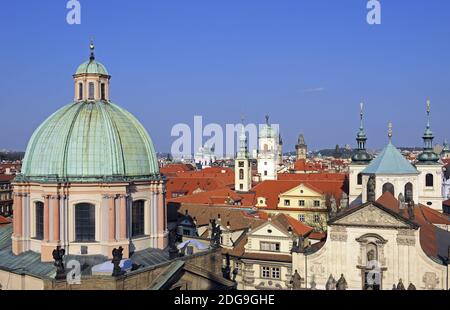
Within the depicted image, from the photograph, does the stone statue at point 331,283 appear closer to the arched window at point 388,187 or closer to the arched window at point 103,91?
the arched window at point 103,91

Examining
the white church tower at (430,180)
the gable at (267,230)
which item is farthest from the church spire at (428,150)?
the gable at (267,230)

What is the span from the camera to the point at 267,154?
109 metres

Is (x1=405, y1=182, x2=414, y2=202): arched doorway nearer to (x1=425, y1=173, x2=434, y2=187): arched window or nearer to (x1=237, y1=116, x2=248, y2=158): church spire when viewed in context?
(x1=425, y1=173, x2=434, y2=187): arched window

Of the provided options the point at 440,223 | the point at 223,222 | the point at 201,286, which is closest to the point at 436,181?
the point at 440,223

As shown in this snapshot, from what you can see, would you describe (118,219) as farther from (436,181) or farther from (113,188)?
(436,181)

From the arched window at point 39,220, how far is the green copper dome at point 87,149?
5.10 feet

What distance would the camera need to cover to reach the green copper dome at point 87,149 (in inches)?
1069

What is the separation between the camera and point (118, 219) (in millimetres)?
27031

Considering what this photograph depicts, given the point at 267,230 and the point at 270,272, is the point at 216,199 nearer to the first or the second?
the point at 267,230

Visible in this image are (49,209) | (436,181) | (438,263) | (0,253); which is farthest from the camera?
(436,181)

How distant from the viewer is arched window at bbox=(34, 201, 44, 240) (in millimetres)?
27703

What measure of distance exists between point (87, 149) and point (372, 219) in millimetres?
20348

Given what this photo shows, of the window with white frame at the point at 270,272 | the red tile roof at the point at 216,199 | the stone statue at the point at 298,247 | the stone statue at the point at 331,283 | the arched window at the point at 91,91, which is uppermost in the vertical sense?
the arched window at the point at 91,91

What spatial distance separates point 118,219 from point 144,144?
4.72m
